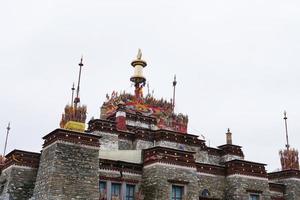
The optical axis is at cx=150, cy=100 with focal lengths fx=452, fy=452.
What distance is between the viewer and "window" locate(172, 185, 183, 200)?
103 ft

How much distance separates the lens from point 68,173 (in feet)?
91.9

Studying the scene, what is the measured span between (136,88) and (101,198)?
25.9 m

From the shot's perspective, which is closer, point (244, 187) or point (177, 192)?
point (177, 192)

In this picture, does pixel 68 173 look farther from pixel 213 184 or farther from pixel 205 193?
pixel 213 184

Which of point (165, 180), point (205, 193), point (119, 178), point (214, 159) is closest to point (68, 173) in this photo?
point (119, 178)

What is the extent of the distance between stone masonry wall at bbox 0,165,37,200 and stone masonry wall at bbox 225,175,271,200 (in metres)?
15.2

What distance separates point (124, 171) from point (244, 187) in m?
10.1

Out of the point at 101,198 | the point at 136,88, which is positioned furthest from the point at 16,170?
the point at 136,88

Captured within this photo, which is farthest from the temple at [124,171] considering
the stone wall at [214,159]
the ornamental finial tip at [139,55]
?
the ornamental finial tip at [139,55]

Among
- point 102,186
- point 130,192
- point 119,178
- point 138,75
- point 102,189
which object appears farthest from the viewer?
point 138,75

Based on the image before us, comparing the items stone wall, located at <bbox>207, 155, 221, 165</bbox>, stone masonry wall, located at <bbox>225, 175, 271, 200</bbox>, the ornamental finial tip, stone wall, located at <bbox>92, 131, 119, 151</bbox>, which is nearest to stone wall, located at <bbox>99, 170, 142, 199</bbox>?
stone masonry wall, located at <bbox>225, 175, 271, 200</bbox>

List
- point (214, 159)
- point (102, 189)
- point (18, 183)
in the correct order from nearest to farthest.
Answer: point (18, 183) → point (102, 189) → point (214, 159)

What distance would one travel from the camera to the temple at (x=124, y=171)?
93.3ft

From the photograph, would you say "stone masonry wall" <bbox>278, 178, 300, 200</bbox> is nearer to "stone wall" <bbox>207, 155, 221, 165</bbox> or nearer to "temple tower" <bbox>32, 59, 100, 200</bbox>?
"stone wall" <bbox>207, 155, 221, 165</bbox>
